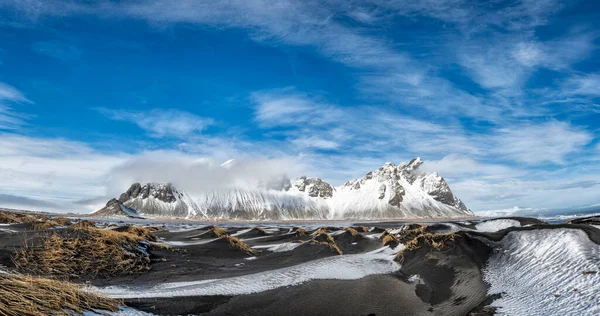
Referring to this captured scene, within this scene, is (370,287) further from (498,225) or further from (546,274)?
(498,225)

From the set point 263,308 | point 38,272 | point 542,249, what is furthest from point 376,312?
point 38,272

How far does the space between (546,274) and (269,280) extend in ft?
19.3

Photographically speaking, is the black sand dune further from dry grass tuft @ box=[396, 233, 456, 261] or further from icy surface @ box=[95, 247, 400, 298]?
icy surface @ box=[95, 247, 400, 298]

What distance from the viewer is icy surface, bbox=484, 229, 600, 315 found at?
5539 mm

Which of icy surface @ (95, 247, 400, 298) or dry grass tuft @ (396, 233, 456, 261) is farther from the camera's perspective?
dry grass tuft @ (396, 233, 456, 261)

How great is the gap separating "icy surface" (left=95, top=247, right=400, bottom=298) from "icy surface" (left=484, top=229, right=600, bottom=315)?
3.26 m

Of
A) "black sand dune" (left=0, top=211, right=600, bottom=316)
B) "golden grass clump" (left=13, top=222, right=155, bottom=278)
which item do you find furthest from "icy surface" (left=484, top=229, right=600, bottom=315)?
"golden grass clump" (left=13, top=222, right=155, bottom=278)

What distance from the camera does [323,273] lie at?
9352 mm

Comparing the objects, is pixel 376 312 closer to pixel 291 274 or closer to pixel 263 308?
pixel 263 308

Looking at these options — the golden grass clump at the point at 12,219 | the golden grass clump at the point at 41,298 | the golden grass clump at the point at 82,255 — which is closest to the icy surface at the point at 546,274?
the golden grass clump at the point at 41,298

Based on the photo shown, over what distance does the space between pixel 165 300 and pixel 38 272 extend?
17.7 feet

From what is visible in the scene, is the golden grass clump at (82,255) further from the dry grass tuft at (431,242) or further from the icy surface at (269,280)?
the dry grass tuft at (431,242)

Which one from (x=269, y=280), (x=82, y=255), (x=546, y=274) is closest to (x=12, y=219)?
(x=82, y=255)

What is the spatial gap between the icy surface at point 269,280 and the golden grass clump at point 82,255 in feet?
8.54
